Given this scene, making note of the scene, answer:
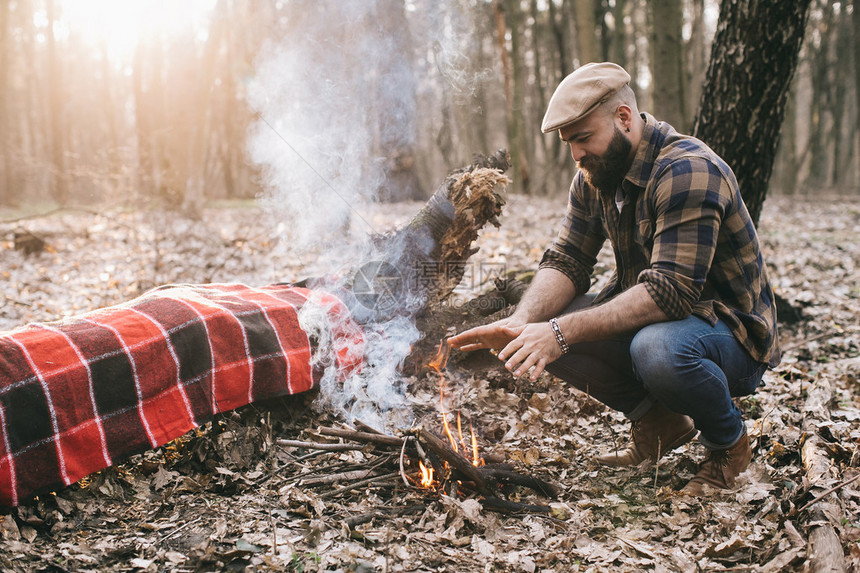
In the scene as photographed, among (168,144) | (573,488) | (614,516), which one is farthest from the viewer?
(168,144)

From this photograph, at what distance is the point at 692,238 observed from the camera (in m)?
2.64

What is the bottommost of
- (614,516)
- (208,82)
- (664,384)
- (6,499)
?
(614,516)

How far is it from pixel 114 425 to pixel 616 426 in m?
3.02

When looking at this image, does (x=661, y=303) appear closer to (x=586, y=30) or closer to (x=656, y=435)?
(x=656, y=435)

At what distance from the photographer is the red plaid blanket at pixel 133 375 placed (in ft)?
8.75

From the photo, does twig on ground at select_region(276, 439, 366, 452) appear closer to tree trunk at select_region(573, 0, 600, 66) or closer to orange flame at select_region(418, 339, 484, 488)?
orange flame at select_region(418, 339, 484, 488)

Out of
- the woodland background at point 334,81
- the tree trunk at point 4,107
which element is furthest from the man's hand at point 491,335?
the tree trunk at point 4,107

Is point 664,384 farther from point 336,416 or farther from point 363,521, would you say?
point 336,416

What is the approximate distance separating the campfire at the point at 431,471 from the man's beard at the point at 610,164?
1.59 meters

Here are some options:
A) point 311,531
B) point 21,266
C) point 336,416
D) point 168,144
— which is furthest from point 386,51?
point 168,144

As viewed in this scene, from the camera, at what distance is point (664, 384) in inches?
105

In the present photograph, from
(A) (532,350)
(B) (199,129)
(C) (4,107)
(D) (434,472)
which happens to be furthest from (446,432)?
(C) (4,107)

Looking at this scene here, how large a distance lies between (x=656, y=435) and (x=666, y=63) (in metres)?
7.79

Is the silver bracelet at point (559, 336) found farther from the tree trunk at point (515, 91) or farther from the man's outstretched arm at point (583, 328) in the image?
the tree trunk at point (515, 91)
